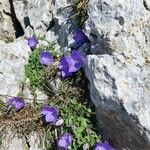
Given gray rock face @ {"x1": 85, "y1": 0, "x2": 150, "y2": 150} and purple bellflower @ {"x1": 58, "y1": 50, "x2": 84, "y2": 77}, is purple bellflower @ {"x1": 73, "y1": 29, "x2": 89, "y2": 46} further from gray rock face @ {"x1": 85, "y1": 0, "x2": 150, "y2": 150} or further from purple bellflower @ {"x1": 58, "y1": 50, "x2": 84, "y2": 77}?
gray rock face @ {"x1": 85, "y1": 0, "x2": 150, "y2": 150}

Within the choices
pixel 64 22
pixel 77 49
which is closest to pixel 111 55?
pixel 77 49

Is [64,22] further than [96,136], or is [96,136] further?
[64,22]

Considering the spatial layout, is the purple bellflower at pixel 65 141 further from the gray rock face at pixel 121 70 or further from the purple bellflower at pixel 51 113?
the gray rock face at pixel 121 70

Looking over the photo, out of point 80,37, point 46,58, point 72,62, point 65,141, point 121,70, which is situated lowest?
point 65,141

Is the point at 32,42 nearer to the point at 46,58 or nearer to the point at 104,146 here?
the point at 46,58

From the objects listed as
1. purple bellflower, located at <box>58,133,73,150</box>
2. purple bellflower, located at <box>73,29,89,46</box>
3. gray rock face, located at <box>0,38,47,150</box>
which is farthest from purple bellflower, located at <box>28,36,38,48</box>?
purple bellflower, located at <box>58,133,73,150</box>

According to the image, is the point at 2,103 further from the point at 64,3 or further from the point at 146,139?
the point at 146,139

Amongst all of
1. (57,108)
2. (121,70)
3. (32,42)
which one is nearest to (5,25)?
(32,42)
